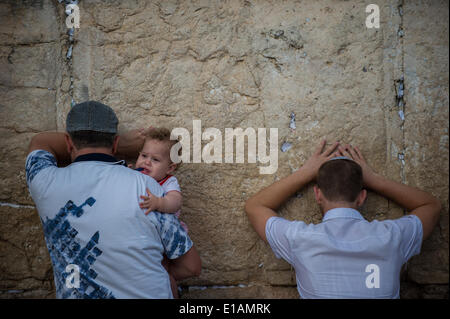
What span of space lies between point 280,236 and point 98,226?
1.01m

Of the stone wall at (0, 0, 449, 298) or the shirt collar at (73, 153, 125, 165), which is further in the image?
the stone wall at (0, 0, 449, 298)

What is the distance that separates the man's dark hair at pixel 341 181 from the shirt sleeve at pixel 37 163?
1596mm

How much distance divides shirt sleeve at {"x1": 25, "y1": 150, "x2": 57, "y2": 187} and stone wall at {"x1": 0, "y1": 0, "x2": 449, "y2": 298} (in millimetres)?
501

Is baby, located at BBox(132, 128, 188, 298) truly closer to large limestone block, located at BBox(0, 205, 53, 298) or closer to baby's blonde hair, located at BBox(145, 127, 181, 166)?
baby's blonde hair, located at BBox(145, 127, 181, 166)

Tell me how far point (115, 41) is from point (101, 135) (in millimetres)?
879

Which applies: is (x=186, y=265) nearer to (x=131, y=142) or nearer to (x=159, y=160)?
(x=159, y=160)

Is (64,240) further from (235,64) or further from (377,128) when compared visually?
(377,128)

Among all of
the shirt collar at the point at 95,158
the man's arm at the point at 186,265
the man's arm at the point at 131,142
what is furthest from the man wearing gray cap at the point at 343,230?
the shirt collar at the point at 95,158

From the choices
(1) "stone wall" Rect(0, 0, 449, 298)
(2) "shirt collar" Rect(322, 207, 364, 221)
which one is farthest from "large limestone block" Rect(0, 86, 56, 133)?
(2) "shirt collar" Rect(322, 207, 364, 221)

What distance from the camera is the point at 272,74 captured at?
2.25 m

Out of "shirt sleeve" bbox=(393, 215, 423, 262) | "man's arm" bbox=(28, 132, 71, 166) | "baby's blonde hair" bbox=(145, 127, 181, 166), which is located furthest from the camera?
"baby's blonde hair" bbox=(145, 127, 181, 166)

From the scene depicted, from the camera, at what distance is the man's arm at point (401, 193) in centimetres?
201

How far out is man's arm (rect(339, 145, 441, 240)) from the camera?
201cm

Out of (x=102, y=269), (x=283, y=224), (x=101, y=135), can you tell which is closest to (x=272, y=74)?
(x=283, y=224)
